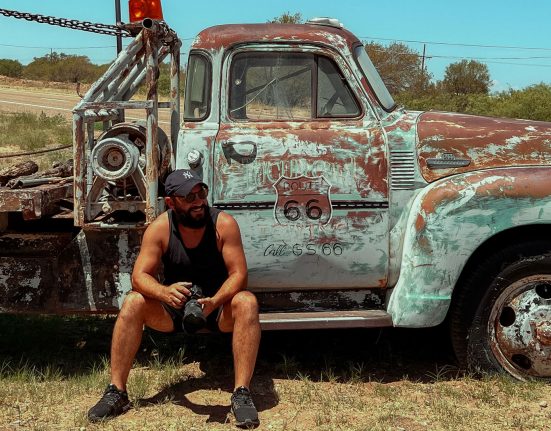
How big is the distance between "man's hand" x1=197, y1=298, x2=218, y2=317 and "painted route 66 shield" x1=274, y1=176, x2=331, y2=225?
648mm

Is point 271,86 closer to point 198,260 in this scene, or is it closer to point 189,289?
point 198,260

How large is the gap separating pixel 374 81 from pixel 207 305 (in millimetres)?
1643

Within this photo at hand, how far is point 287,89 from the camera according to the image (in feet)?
13.8

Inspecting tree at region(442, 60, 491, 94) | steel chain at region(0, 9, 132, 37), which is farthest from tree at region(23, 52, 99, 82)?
steel chain at region(0, 9, 132, 37)

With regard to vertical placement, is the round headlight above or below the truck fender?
above

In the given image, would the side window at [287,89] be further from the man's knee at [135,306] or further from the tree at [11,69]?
the tree at [11,69]

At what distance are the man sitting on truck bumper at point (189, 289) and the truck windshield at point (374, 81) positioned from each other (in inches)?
45.3

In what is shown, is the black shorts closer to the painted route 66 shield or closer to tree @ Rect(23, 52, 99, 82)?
the painted route 66 shield

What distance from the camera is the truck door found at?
4059 mm

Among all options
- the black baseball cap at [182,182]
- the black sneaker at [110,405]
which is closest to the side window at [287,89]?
the black baseball cap at [182,182]

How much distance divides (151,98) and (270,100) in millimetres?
689

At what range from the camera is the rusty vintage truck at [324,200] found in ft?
13.1

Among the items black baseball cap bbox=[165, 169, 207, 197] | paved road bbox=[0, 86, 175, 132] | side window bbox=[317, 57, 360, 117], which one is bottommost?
black baseball cap bbox=[165, 169, 207, 197]

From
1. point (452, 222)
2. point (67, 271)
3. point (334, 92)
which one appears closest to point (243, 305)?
point (67, 271)
